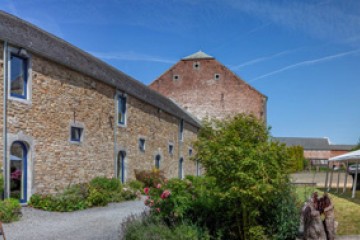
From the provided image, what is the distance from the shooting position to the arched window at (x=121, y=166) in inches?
612

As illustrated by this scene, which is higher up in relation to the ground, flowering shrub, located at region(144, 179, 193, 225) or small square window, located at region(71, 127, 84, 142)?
small square window, located at region(71, 127, 84, 142)

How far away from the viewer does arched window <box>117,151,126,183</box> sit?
612 inches

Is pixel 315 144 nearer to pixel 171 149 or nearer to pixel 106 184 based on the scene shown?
pixel 171 149

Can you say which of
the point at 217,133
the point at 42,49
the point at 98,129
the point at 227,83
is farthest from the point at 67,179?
the point at 227,83

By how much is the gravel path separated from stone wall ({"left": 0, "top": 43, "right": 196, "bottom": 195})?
61.5 inches

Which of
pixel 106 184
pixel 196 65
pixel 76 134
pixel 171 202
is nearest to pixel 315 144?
pixel 196 65

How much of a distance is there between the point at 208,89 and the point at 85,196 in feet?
72.7

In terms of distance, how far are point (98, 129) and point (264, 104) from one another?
67.4 feet

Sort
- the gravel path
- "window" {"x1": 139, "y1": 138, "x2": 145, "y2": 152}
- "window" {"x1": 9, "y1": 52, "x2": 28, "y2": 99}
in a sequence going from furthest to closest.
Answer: "window" {"x1": 139, "y1": 138, "x2": 145, "y2": 152}
"window" {"x1": 9, "y1": 52, "x2": 28, "y2": 99}
the gravel path

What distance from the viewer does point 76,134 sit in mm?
12461

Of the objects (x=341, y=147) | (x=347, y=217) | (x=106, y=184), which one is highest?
(x=106, y=184)

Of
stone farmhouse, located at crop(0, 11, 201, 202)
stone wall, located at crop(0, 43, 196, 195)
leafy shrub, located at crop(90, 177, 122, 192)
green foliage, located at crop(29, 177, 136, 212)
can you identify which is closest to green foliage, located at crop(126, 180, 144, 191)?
stone farmhouse, located at crop(0, 11, 201, 202)

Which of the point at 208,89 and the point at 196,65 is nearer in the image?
the point at 208,89

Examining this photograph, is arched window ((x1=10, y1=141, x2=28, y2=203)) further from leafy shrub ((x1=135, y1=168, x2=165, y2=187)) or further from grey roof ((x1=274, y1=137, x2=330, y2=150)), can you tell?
grey roof ((x1=274, y1=137, x2=330, y2=150))
